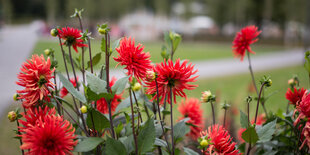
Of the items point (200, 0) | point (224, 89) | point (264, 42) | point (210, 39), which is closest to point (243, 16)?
point (264, 42)

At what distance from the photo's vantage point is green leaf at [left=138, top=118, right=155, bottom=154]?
1.83ft

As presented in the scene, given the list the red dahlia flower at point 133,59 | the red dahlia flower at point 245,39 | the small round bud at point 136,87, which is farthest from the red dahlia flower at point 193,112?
the small round bud at point 136,87

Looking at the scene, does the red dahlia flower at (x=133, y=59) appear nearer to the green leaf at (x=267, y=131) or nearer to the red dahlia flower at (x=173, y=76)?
the red dahlia flower at (x=173, y=76)

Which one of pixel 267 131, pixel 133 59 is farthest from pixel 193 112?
pixel 133 59

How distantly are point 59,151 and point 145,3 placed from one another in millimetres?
26216

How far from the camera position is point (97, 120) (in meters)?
0.59

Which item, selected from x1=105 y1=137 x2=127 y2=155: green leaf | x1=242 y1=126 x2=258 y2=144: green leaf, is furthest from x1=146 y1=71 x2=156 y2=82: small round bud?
x1=242 y1=126 x2=258 y2=144: green leaf

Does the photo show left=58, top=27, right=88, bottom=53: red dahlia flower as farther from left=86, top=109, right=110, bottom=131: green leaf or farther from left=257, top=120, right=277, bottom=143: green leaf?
left=257, top=120, right=277, bottom=143: green leaf

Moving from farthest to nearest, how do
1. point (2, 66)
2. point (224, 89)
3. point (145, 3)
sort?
point (145, 3) → point (2, 66) → point (224, 89)

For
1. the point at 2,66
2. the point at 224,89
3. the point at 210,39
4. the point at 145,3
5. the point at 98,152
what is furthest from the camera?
the point at 145,3

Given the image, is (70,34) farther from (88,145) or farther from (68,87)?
(88,145)

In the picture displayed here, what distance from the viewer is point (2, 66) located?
6.86 meters

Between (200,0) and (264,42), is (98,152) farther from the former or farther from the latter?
(200,0)

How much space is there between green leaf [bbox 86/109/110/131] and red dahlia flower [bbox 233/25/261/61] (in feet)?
2.03
